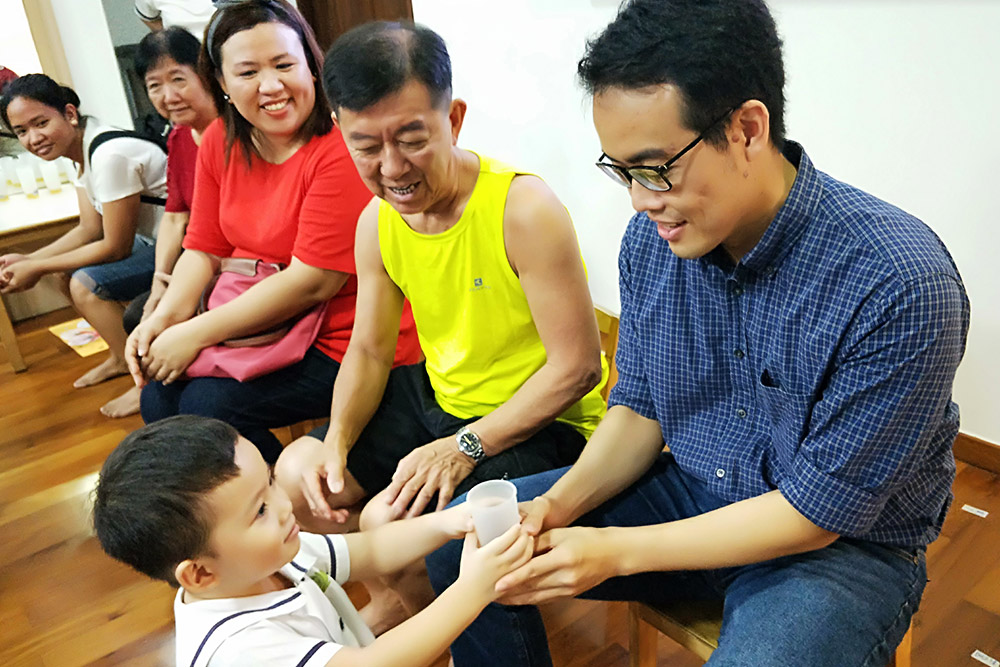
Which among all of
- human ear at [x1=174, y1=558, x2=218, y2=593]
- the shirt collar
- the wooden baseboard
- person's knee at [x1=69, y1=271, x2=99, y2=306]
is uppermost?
the shirt collar

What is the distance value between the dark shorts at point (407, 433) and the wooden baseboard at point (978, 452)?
130 cm

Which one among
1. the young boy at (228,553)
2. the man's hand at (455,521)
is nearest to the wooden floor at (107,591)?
the man's hand at (455,521)

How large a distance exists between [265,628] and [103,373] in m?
2.62

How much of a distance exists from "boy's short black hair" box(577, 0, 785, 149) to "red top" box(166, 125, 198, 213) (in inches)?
78.5

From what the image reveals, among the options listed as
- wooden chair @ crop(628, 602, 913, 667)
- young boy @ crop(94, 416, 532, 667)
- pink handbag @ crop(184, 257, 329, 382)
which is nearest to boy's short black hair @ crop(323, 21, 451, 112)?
young boy @ crop(94, 416, 532, 667)

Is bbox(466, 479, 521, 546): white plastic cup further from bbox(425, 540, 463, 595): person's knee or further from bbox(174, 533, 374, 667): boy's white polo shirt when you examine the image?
bbox(174, 533, 374, 667): boy's white polo shirt

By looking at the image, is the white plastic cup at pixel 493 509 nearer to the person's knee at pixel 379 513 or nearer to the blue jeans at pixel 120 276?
the person's knee at pixel 379 513

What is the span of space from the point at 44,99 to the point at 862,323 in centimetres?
311

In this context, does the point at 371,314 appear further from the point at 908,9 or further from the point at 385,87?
the point at 908,9

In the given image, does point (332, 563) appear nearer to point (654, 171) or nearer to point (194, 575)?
point (194, 575)

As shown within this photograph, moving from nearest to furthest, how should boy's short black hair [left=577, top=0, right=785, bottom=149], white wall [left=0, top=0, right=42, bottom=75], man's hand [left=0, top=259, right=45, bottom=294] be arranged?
boy's short black hair [left=577, top=0, right=785, bottom=149]
man's hand [left=0, top=259, right=45, bottom=294]
white wall [left=0, top=0, right=42, bottom=75]

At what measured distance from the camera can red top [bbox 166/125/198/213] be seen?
261 centimetres

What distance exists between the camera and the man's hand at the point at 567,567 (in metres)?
1.12

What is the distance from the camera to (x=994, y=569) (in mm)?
1866
